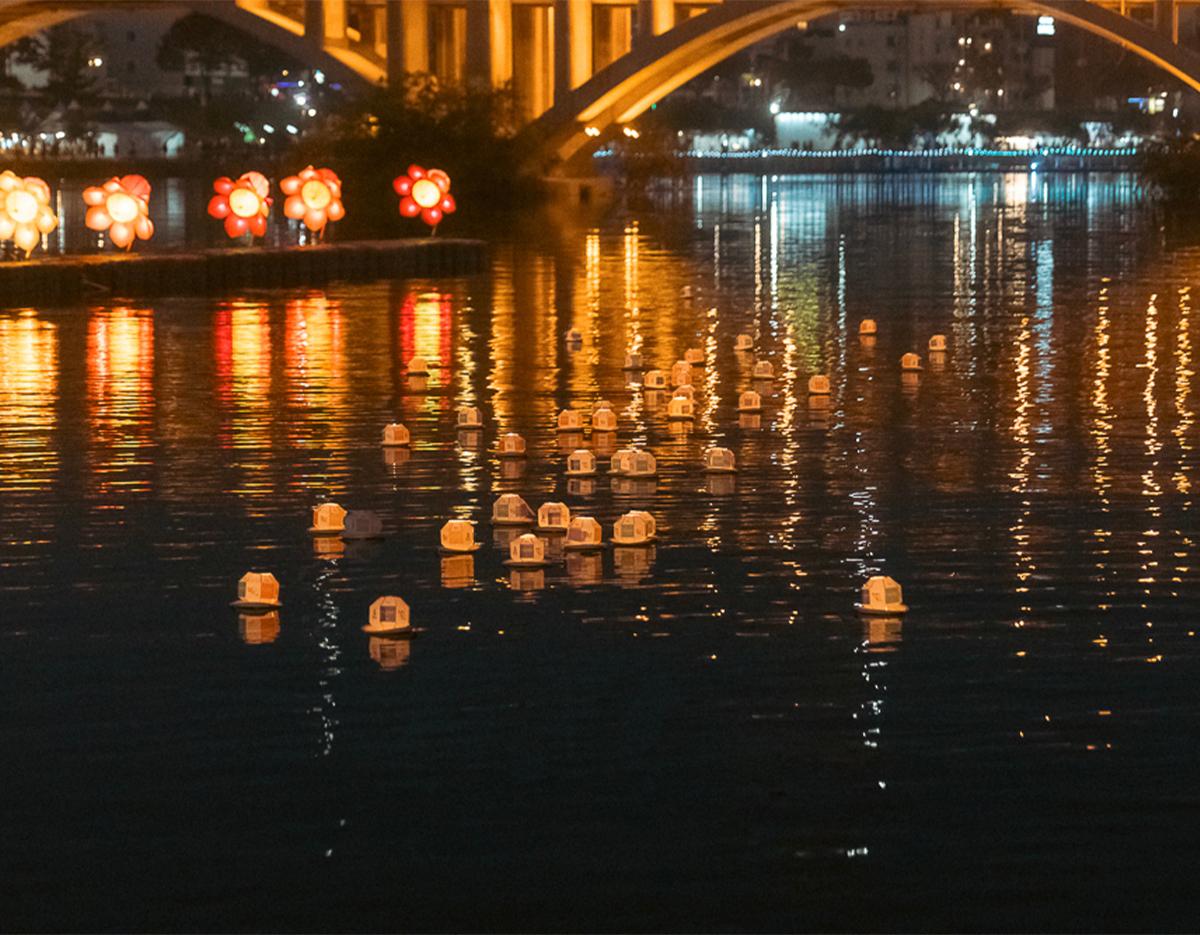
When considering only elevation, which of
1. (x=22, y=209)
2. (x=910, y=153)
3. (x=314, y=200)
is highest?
(x=910, y=153)

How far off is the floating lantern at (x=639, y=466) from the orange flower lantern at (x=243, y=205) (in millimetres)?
28979

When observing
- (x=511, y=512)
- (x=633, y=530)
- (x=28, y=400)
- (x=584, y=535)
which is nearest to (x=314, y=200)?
(x=28, y=400)

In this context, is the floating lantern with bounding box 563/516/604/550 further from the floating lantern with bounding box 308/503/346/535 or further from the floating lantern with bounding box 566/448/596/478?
the floating lantern with bounding box 566/448/596/478

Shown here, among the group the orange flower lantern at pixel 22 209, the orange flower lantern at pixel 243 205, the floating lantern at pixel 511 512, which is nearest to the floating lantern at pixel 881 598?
the floating lantern at pixel 511 512

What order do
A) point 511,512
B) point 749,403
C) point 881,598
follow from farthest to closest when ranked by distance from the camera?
1. point 749,403
2. point 511,512
3. point 881,598

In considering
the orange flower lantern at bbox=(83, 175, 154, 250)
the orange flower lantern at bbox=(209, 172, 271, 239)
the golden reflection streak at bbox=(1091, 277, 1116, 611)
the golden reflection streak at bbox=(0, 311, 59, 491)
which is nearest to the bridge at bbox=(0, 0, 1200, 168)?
the orange flower lantern at bbox=(209, 172, 271, 239)

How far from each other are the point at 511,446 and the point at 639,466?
1537 mm

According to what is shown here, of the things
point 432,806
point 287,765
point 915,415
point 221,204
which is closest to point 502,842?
point 432,806

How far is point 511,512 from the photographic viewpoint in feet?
57.4

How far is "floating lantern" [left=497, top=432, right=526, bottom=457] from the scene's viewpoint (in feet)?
68.4

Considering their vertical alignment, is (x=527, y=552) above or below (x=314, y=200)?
below

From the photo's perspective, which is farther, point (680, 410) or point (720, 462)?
point (680, 410)

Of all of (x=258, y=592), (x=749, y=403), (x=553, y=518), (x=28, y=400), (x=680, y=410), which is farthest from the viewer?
(x=28, y=400)

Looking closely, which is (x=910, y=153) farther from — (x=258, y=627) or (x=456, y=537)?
(x=258, y=627)
